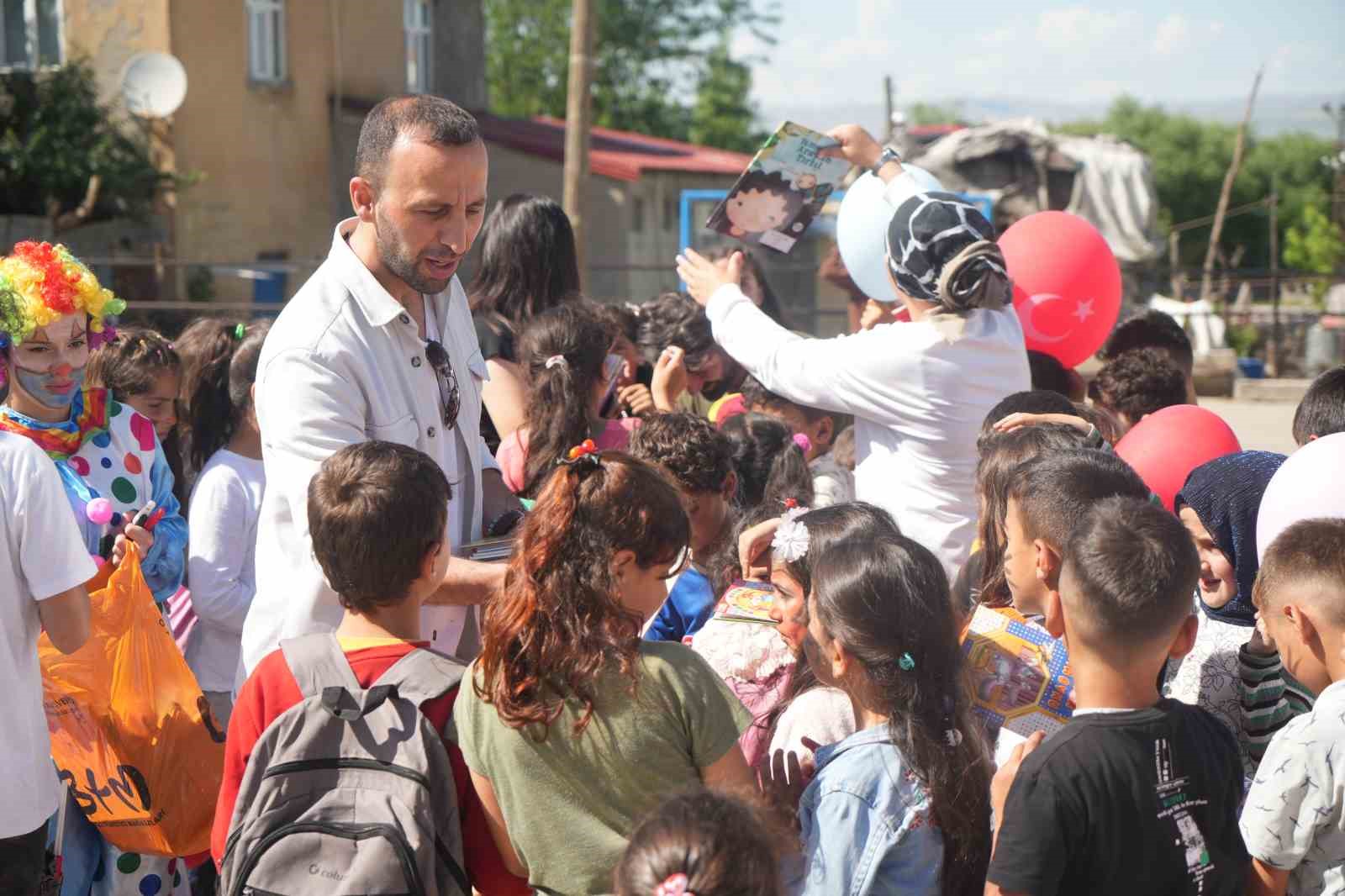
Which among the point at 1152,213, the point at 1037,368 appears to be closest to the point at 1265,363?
the point at 1152,213

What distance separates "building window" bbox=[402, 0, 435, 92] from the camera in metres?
21.3

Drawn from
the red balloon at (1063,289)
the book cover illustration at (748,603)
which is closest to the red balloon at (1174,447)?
the red balloon at (1063,289)

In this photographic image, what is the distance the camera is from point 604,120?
37.7 meters

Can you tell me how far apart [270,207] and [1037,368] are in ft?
50.3

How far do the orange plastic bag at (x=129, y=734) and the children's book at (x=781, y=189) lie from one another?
2.02 m

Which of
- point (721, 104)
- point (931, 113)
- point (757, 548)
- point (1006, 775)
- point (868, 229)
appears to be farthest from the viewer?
point (931, 113)

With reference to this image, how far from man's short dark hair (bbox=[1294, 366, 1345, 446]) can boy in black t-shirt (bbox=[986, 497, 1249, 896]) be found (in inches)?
61.4

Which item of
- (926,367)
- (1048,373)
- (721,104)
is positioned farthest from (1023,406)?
(721,104)

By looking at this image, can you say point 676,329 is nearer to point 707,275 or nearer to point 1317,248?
point 707,275

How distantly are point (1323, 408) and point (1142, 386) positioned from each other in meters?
0.99

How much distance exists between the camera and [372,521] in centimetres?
256

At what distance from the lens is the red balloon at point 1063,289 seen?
4.69 meters

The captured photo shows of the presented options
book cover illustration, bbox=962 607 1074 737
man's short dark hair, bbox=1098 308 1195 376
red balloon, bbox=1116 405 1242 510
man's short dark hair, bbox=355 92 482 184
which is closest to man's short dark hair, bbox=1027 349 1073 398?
man's short dark hair, bbox=1098 308 1195 376

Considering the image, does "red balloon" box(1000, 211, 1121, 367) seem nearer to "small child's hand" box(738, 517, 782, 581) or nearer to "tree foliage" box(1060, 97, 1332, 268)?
"small child's hand" box(738, 517, 782, 581)
